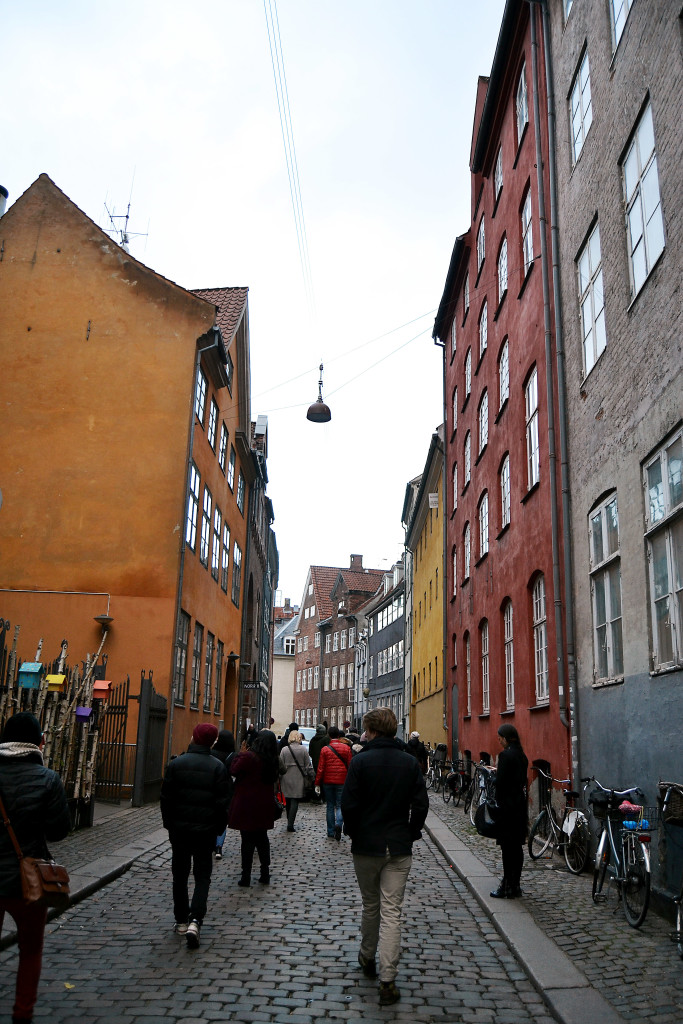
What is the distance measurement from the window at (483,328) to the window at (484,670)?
6.35 meters

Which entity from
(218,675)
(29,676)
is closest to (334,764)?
(29,676)

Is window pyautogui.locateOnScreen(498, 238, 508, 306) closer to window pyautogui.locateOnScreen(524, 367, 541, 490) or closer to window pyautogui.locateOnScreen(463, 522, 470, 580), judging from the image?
window pyautogui.locateOnScreen(524, 367, 541, 490)

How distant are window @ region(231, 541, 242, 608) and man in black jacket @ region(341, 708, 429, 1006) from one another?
981 inches

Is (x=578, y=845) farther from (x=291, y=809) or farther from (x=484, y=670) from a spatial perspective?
(x=484, y=670)

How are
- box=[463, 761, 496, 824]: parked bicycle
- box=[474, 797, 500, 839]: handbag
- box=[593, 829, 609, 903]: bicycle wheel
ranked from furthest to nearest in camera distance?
1. box=[463, 761, 496, 824]: parked bicycle
2. box=[474, 797, 500, 839]: handbag
3. box=[593, 829, 609, 903]: bicycle wheel

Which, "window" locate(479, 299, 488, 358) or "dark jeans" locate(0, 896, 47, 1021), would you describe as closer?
"dark jeans" locate(0, 896, 47, 1021)

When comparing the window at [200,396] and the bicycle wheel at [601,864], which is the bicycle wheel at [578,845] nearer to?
the bicycle wheel at [601,864]

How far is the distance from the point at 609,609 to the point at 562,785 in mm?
2924

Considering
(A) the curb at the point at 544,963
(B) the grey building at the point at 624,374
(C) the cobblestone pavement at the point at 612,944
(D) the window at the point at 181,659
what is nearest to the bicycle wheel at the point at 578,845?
(C) the cobblestone pavement at the point at 612,944

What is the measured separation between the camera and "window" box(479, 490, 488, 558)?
20672 millimetres

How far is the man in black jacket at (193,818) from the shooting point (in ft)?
23.1

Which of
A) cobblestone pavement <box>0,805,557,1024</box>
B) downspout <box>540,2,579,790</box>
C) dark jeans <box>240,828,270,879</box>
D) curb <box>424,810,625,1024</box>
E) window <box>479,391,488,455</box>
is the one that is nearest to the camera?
curb <box>424,810,625,1024</box>

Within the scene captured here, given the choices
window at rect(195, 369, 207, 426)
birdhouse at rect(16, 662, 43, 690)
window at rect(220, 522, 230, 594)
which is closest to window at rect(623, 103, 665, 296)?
birdhouse at rect(16, 662, 43, 690)

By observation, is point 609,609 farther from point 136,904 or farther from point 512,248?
point 512,248
